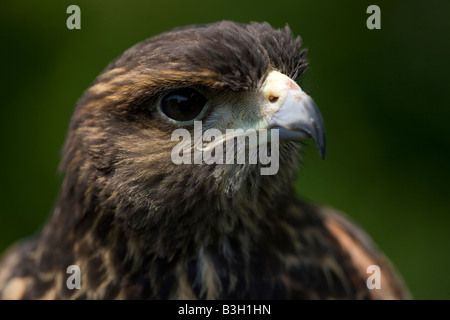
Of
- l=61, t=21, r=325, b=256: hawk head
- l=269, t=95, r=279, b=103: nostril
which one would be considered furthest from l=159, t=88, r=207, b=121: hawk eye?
l=269, t=95, r=279, b=103: nostril

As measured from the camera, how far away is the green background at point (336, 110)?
4812mm

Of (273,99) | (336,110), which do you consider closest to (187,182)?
(273,99)

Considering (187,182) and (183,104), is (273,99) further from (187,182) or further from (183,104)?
(187,182)

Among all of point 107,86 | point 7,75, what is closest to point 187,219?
point 107,86

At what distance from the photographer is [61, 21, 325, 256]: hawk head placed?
264cm

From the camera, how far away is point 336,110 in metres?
4.98

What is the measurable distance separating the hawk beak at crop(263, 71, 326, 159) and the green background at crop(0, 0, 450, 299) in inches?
82.0

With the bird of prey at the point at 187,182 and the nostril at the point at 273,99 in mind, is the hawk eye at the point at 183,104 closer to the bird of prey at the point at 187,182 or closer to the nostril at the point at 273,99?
the bird of prey at the point at 187,182

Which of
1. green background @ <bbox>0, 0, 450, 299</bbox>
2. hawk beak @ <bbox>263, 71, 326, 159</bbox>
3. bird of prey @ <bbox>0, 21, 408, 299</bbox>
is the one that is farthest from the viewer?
green background @ <bbox>0, 0, 450, 299</bbox>

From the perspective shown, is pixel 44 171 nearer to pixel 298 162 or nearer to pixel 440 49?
pixel 298 162

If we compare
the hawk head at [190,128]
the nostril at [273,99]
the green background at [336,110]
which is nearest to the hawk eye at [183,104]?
the hawk head at [190,128]

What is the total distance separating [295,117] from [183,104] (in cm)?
47

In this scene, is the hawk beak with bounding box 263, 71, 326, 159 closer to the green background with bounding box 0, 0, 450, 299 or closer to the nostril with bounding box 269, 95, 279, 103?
the nostril with bounding box 269, 95, 279, 103

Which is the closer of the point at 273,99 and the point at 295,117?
the point at 295,117
